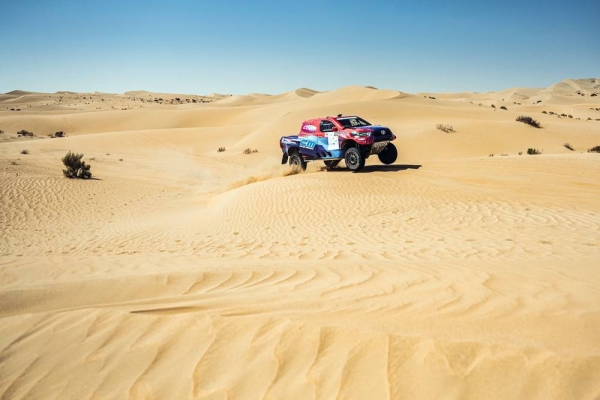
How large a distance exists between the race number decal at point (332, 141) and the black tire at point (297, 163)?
1722 mm

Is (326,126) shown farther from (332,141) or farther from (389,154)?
(389,154)

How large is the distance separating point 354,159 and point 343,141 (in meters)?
0.71

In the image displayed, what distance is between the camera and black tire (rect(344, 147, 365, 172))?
13350 mm

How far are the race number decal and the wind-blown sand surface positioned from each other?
3.17 feet

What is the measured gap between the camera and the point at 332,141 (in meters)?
13.8

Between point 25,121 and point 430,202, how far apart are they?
162ft

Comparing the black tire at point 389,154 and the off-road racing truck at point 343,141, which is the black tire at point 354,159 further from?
the black tire at point 389,154

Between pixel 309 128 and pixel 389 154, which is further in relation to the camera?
pixel 389 154

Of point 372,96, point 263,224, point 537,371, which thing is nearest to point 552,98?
point 372,96

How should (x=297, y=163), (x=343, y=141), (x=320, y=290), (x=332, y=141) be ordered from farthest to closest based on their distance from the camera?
(x=297, y=163)
(x=332, y=141)
(x=343, y=141)
(x=320, y=290)

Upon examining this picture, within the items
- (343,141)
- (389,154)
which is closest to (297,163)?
(343,141)

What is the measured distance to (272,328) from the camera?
8.80 feet

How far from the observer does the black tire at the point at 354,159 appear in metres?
13.4

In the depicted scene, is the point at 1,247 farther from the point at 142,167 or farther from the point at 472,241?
the point at 142,167
